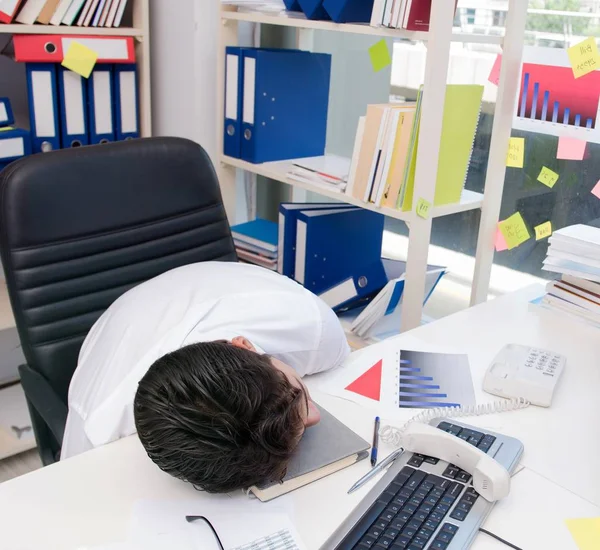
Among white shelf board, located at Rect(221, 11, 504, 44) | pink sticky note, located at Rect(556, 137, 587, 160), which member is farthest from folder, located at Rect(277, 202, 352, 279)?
pink sticky note, located at Rect(556, 137, 587, 160)

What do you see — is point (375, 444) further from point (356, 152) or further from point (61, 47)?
point (61, 47)

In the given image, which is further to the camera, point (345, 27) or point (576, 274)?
point (345, 27)

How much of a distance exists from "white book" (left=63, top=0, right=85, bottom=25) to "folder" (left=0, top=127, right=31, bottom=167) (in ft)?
1.24

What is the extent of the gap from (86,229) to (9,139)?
85cm

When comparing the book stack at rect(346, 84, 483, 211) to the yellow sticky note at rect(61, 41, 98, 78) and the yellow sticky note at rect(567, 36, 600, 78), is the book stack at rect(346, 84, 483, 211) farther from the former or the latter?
the yellow sticky note at rect(61, 41, 98, 78)

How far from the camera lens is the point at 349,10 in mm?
1708

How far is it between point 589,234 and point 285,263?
853mm

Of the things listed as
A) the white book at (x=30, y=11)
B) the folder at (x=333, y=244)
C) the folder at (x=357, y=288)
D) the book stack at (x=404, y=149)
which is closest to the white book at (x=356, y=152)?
the book stack at (x=404, y=149)

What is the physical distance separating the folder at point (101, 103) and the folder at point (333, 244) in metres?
0.82

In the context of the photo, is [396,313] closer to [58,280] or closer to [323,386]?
→ [323,386]

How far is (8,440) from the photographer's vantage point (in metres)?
2.13

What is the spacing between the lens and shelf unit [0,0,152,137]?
6.88 feet

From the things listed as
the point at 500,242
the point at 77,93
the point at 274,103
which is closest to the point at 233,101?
the point at 274,103

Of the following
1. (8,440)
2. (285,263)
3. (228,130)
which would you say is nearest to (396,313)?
(285,263)
